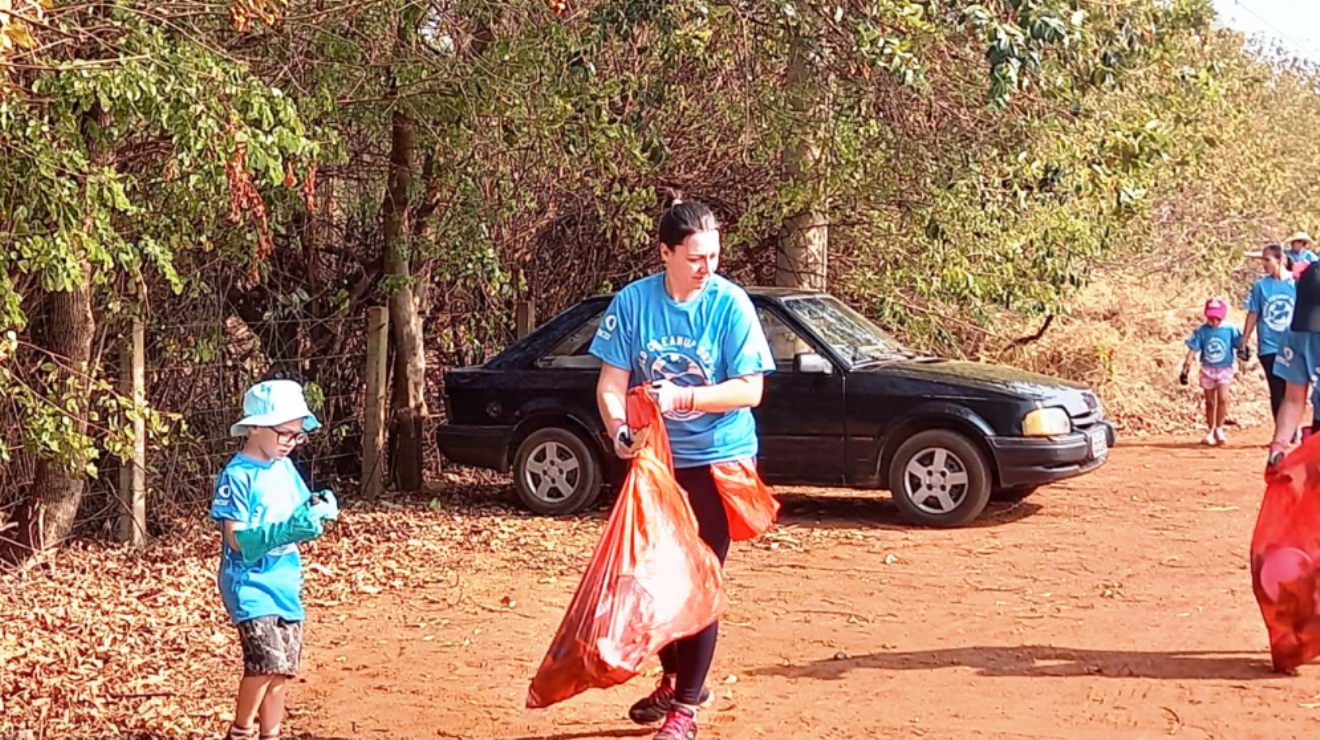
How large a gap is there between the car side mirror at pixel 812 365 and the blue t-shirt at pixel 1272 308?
465 cm

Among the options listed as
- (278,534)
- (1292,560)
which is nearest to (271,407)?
(278,534)

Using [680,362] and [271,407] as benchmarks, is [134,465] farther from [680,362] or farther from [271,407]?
[680,362]

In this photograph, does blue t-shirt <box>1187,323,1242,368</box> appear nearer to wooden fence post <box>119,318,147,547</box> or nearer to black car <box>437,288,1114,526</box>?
black car <box>437,288,1114,526</box>

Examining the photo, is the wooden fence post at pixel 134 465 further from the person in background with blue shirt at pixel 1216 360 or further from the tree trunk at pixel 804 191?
the person in background with blue shirt at pixel 1216 360

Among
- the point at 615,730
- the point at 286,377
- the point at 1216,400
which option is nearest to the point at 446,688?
the point at 615,730

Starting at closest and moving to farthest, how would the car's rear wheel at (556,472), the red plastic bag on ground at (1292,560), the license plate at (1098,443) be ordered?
the red plastic bag on ground at (1292,560) < the license plate at (1098,443) < the car's rear wheel at (556,472)

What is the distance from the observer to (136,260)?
7.87 metres

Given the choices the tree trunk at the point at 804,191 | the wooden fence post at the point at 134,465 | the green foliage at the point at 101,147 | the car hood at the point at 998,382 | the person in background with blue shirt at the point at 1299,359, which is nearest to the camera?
the person in background with blue shirt at the point at 1299,359

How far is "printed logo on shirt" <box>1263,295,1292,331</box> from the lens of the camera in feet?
41.2

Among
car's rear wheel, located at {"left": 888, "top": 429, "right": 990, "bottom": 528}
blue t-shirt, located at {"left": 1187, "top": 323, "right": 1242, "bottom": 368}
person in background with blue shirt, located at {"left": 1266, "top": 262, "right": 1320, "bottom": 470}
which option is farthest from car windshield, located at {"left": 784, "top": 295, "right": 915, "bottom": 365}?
blue t-shirt, located at {"left": 1187, "top": 323, "right": 1242, "bottom": 368}

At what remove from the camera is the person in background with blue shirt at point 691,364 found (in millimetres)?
5172

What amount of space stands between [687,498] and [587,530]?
486 centimetres

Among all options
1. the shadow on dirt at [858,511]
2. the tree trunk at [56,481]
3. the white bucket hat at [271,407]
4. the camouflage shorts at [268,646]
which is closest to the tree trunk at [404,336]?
the tree trunk at [56,481]

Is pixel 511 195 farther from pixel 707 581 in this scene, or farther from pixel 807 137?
pixel 707 581
